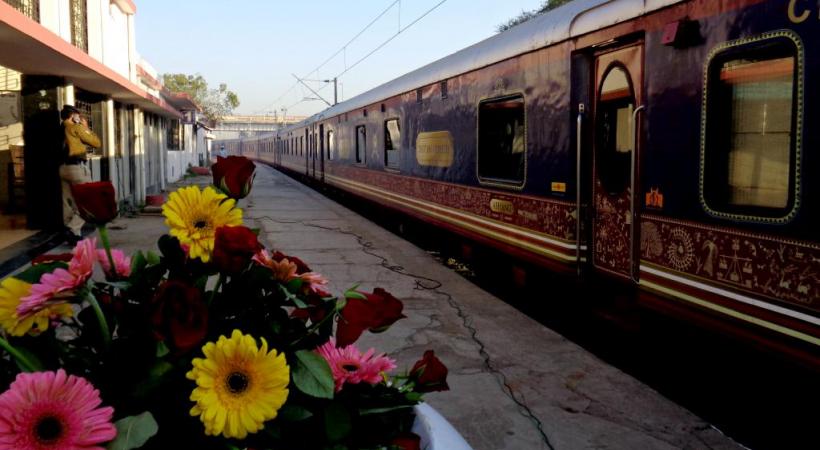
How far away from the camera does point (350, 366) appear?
5.00 feet

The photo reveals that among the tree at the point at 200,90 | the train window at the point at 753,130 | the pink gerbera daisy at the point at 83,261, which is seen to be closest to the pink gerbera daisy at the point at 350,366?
the pink gerbera daisy at the point at 83,261

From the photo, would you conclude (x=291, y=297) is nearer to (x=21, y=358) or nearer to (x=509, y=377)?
(x=21, y=358)

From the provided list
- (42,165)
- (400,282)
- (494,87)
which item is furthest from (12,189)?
(494,87)

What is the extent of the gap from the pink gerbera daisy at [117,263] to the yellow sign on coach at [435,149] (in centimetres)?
746

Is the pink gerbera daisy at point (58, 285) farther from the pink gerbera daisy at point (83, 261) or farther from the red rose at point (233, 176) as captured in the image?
the red rose at point (233, 176)

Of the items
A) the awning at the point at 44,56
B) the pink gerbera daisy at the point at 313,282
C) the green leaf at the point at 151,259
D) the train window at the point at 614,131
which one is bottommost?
the pink gerbera daisy at the point at 313,282

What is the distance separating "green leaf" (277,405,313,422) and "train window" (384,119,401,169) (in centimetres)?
1048

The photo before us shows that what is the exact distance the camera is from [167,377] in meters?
1.31

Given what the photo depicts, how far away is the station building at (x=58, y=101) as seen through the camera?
901cm

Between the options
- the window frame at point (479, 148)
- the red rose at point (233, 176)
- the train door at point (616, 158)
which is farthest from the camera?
the window frame at point (479, 148)

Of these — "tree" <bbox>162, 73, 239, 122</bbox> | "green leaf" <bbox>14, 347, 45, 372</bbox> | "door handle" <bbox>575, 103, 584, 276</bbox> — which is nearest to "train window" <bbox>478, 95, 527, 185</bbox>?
"door handle" <bbox>575, 103, 584, 276</bbox>

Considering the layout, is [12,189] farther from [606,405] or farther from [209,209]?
[209,209]

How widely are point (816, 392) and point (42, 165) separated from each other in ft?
35.2

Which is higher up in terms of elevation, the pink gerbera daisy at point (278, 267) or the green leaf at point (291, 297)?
the pink gerbera daisy at point (278, 267)
